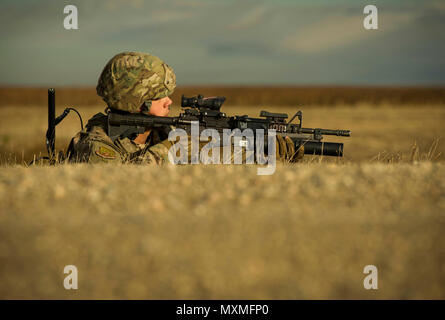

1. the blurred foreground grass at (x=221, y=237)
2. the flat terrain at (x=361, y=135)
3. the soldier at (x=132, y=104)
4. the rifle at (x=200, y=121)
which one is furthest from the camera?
the flat terrain at (x=361, y=135)

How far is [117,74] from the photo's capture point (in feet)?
21.4

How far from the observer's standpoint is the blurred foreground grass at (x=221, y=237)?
298cm

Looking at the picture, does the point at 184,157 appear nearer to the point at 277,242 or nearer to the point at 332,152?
the point at 332,152

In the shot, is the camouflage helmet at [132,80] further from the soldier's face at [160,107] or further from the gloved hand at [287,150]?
the gloved hand at [287,150]

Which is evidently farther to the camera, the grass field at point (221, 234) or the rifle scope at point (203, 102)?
the rifle scope at point (203, 102)

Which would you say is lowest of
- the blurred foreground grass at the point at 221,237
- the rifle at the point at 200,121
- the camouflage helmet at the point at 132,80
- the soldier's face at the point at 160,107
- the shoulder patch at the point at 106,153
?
the blurred foreground grass at the point at 221,237

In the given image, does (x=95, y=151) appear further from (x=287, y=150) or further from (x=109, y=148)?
(x=287, y=150)

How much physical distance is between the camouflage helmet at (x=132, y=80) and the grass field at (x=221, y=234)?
5.89 ft

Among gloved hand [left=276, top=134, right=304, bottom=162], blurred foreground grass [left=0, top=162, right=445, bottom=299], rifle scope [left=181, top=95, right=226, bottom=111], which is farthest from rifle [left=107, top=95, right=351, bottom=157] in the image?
blurred foreground grass [left=0, top=162, right=445, bottom=299]

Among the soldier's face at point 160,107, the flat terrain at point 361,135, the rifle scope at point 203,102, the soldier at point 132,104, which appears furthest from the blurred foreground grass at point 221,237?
the flat terrain at point 361,135

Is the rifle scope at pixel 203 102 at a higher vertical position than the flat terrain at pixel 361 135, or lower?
lower

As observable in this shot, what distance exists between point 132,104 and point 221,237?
3.62 metres

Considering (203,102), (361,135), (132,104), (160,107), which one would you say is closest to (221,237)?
(203,102)

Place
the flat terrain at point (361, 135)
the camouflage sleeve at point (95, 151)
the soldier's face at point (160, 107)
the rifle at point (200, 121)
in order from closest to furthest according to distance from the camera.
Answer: the camouflage sleeve at point (95, 151) < the rifle at point (200, 121) < the soldier's face at point (160, 107) < the flat terrain at point (361, 135)
